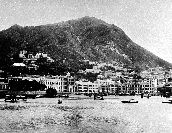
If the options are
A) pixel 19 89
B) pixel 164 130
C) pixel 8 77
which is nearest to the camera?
pixel 164 130

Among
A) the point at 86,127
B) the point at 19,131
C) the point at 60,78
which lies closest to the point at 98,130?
the point at 86,127

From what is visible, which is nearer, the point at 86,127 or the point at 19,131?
the point at 19,131

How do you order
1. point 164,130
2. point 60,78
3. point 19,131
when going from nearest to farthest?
point 19,131
point 164,130
point 60,78

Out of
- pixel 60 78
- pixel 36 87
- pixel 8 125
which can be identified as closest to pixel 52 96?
pixel 36 87

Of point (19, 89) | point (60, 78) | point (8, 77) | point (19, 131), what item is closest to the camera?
point (19, 131)

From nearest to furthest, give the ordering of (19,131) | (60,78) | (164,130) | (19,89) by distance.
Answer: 1. (19,131)
2. (164,130)
3. (19,89)
4. (60,78)

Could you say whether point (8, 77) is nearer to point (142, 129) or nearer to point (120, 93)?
point (120, 93)

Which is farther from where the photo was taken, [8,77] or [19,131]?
[8,77]

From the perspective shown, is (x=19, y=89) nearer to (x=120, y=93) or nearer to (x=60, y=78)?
(x=60, y=78)
